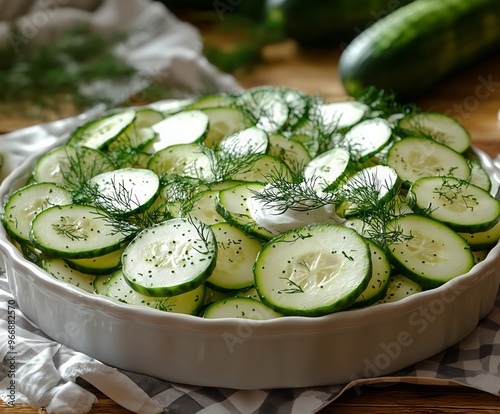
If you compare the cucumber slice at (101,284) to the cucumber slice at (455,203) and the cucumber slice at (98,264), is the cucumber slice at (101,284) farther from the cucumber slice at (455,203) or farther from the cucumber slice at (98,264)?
the cucumber slice at (455,203)

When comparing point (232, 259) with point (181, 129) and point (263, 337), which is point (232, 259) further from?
point (181, 129)

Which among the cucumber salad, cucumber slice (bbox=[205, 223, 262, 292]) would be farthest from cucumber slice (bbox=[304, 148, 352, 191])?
cucumber slice (bbox=[205, 223, 262, 292])

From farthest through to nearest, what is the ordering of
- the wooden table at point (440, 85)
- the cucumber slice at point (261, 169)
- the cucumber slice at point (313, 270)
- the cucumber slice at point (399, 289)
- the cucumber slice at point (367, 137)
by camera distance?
the wooden table at point (440, 85) < the cucumber slice at point (367, 137) < the cucumber slice at point (261, 169) < the cucumber slice at point (399, 289) < the cucumber slice at point (313, 270)

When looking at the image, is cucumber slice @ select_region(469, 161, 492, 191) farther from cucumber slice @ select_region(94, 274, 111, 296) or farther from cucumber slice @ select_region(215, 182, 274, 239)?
cucumber slice @ select_region(94, 274, 111, 296)

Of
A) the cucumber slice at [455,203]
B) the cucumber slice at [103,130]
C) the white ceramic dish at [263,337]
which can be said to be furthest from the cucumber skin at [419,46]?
the white ceramic dish at [263,337]

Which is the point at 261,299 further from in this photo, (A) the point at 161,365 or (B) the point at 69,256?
(B) the point at 69,256
